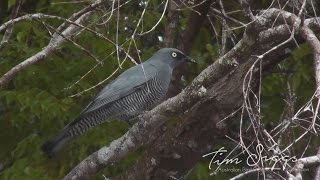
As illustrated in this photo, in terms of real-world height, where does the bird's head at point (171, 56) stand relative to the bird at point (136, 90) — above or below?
above

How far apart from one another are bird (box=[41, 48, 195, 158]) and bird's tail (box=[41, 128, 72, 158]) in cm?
45

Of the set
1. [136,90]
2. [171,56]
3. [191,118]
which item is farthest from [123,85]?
[191,118]

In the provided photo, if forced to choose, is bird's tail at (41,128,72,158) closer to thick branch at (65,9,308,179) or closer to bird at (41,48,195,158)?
bird at (41,48,195,158)

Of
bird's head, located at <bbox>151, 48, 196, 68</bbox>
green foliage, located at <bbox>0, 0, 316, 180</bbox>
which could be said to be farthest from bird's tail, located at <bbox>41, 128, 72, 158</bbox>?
bird's head, located at <bbox>151, 48, 196, 68</bbox>

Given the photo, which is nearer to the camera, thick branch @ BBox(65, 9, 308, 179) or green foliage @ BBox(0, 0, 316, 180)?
thick branch @ BBox(65, 9, 308, 179)

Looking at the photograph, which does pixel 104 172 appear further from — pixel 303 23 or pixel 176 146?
pixel 303 23

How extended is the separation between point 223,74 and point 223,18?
159 cm

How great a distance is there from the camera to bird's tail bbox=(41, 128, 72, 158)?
6047 millimetres

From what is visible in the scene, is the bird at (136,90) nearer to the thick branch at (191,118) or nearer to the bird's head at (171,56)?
the bird's head at (171,56)

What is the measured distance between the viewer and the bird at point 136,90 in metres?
6.88

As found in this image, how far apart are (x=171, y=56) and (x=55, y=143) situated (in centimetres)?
170

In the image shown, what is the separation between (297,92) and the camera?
6.56 m

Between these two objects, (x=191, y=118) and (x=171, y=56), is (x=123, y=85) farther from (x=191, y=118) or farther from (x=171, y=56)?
(x=191, y=118)

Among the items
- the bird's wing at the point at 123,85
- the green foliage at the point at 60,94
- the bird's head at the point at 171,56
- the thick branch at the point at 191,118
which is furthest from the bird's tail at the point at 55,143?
the bird's head at the point at 171,56
